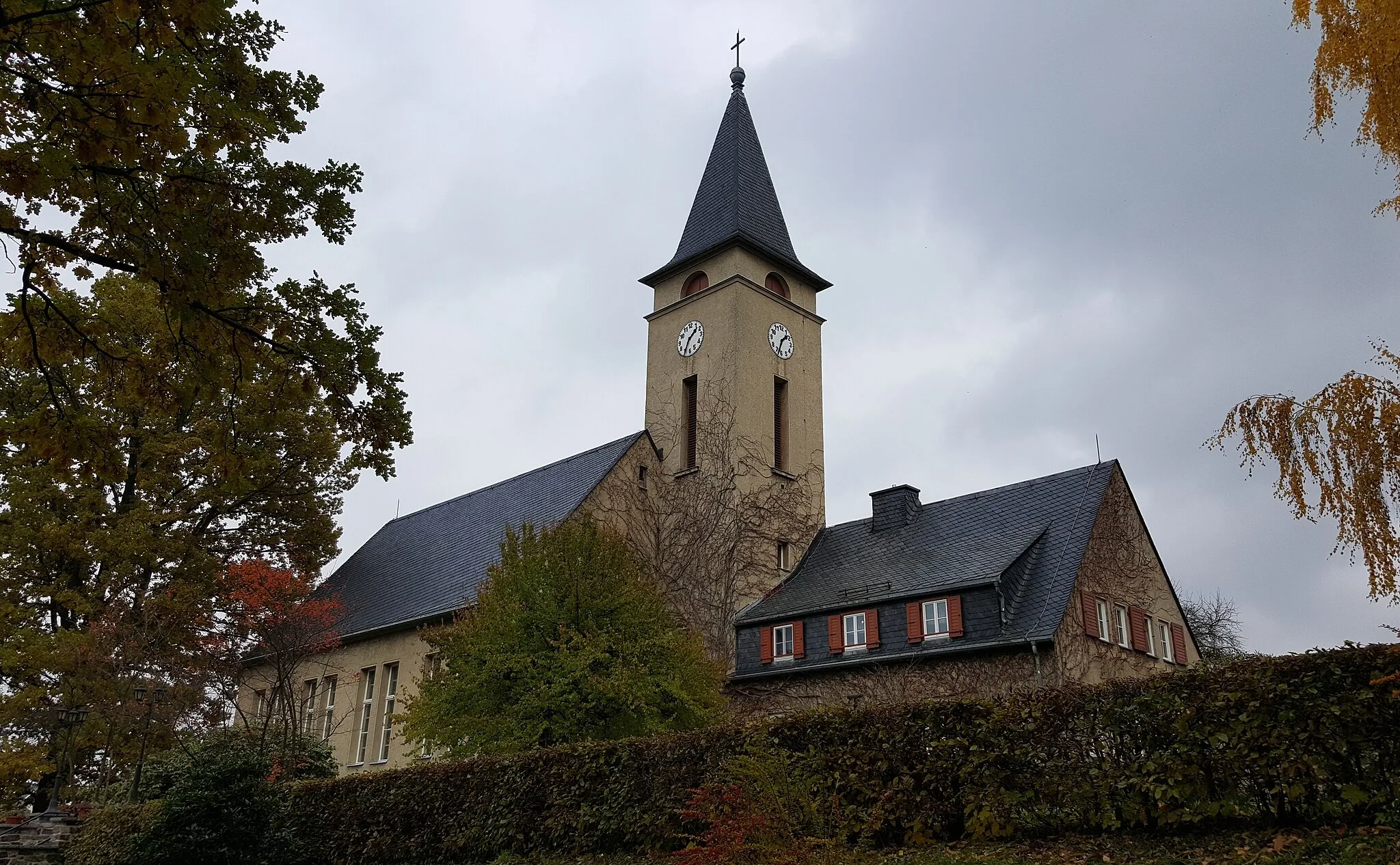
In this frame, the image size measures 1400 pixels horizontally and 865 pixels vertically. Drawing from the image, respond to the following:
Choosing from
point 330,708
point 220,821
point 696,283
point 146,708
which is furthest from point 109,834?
point 696,283

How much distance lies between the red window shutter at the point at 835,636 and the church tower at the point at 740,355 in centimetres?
507

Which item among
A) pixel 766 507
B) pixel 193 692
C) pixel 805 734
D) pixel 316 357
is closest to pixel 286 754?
pixel 193 692

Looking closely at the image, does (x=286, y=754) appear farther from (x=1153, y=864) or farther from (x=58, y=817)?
(x=1153, y=864)

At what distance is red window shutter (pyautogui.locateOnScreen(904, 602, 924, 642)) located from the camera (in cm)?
2367

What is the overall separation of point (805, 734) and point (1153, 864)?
4556 mm

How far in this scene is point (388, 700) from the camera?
30906 mm

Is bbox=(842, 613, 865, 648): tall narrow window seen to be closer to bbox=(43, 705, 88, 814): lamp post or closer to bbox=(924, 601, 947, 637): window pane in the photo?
bbox=(924, 601, 947, 637): window pane

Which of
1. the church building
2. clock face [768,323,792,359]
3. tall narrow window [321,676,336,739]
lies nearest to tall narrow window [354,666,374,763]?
the church building

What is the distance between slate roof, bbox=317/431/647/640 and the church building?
105mm

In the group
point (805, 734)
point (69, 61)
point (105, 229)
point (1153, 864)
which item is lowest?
point (1153, 864)

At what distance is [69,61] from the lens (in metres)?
7.61

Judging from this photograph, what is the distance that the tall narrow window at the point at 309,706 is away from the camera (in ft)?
107

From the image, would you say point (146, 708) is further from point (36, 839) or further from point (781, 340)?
point (781, 340)

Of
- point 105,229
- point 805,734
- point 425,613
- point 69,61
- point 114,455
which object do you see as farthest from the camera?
point 425,613
